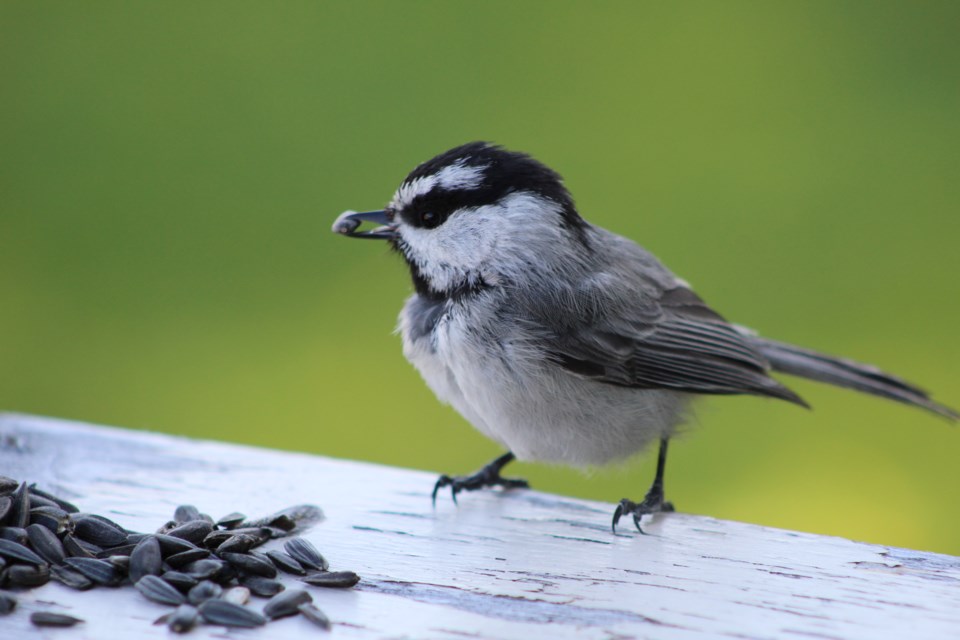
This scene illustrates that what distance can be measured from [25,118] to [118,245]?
82 centimetres

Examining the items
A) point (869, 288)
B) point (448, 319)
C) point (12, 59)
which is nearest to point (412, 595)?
point (448, 319)

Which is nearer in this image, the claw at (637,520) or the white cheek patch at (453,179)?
the claw at (637,520)

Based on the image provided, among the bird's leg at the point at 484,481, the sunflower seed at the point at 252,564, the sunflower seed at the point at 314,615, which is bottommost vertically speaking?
the sunflower seed at the point at 252,564

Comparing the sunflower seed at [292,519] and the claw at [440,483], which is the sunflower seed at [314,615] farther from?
the claw at [440,483]

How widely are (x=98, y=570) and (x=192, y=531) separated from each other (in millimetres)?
202

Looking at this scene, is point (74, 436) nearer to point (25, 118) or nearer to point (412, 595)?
point (412, 595)

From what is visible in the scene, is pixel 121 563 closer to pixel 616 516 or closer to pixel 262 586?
pixel 262 586

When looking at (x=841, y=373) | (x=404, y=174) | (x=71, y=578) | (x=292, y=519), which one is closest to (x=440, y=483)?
(x=292, y=519)

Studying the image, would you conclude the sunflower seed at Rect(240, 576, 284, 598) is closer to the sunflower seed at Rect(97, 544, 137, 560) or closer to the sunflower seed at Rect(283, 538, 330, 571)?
the sunflower seed at Rect(283, 538, 330, 571)

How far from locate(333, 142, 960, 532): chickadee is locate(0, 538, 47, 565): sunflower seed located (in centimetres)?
97

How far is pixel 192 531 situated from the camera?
6.08 feet

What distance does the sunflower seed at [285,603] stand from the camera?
5.17ft

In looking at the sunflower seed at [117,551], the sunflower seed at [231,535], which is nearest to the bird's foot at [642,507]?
the sunflower seed at [231,535]

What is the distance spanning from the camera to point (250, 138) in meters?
4.32
